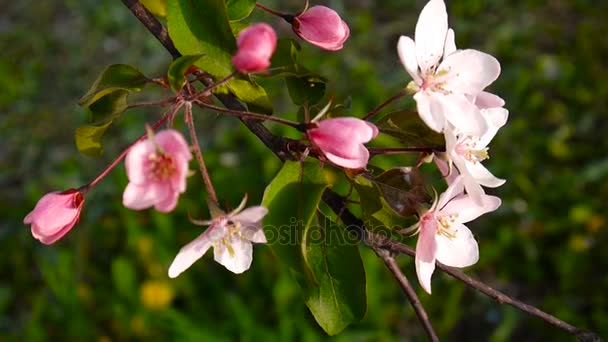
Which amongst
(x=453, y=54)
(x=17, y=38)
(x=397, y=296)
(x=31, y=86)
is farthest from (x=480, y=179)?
(x=17, y=38)

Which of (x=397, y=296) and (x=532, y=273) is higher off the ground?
(x=397, y=296)

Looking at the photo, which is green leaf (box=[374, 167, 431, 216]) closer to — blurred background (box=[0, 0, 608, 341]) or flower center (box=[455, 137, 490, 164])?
flower center (box=[455, 137, 490, 164])

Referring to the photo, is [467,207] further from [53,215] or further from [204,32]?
[53,215]

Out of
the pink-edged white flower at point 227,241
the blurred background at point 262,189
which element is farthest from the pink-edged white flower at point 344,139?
the blurred background at point 262,189

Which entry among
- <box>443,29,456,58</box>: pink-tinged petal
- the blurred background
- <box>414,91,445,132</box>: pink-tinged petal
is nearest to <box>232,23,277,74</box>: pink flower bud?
<box>414,91,445,132</box>: pink-tinged petal

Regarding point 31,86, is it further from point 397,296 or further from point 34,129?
point 397,296

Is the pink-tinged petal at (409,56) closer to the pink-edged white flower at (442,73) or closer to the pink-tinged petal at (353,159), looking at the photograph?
the pink-edged white flower at (442,73)

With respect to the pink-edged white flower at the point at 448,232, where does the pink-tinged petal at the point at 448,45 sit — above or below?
above
